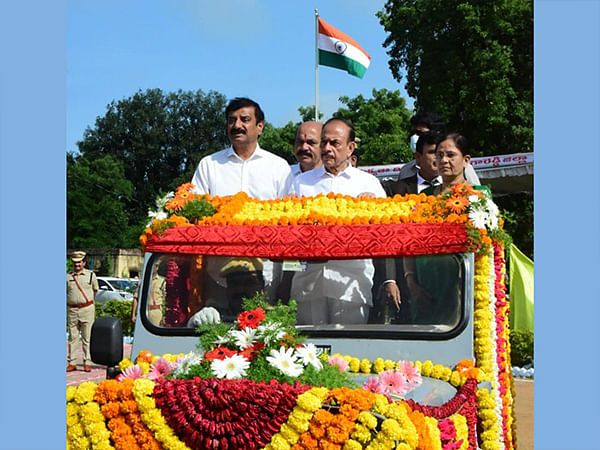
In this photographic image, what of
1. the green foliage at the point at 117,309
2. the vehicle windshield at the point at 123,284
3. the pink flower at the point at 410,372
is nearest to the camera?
the pink flower at the point at 410,372

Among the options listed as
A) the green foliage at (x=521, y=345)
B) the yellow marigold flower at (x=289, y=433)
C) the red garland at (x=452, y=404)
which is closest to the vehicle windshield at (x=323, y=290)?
the red garland at (x=452, y=404)

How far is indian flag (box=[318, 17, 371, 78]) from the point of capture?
12906 mm

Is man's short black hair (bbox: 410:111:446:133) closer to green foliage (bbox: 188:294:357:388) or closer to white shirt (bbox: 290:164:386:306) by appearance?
white shirt (bbox: 290:164:386:306)

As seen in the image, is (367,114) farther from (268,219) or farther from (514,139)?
(268,219)

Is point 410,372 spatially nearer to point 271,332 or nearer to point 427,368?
point 427,368

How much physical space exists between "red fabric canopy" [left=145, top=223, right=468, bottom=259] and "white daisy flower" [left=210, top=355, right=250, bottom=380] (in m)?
1.10

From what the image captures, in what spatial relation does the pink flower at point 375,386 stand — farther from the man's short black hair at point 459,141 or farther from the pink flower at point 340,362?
the man's short black hair at point 459,141

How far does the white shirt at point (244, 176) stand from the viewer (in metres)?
6.44

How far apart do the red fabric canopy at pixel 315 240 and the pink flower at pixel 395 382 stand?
951 mm

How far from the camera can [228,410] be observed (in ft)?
12.2

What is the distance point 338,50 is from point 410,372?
942cm

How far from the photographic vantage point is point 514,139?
25609 millimetres

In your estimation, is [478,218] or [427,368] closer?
[427,368]

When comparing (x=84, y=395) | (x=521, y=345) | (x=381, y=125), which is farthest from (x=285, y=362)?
(x=381, y=125)
